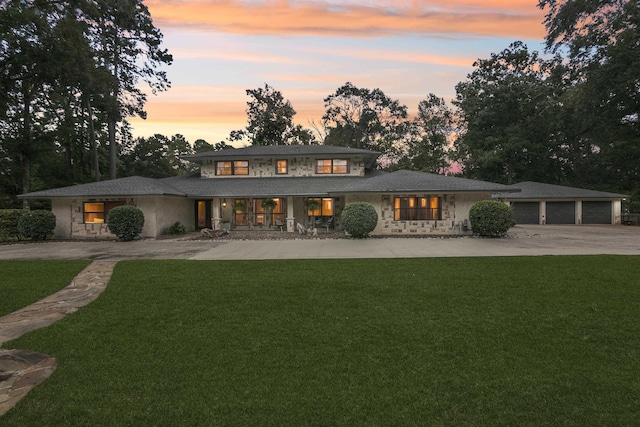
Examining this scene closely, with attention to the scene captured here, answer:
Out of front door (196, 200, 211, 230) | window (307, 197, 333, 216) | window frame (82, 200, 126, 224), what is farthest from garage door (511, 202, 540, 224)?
window frame (82, 200, 126, 224)

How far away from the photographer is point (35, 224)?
55.8 ft

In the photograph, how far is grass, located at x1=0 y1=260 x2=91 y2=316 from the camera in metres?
6.71

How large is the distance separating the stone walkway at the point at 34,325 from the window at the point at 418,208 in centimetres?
1425

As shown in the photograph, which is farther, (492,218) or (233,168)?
(233,168)

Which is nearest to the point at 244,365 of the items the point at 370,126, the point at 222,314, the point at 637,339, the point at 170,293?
the point at 222,314

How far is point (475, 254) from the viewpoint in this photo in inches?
438

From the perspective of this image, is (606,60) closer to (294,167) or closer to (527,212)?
(527,212)

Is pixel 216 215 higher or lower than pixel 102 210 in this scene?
lower

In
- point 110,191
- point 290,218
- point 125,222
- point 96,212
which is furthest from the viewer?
point 290,218

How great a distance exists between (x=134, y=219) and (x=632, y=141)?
131 ft

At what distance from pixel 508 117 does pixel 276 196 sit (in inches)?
1261

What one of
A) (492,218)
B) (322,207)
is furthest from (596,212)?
(322,207)

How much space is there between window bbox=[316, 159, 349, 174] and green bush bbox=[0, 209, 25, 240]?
1807cm

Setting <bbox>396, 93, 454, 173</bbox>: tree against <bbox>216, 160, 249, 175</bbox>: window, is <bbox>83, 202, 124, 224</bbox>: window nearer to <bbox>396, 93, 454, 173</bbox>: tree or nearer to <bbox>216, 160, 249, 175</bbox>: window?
<bbox>216, 160, 249, 175</bbox>: window
